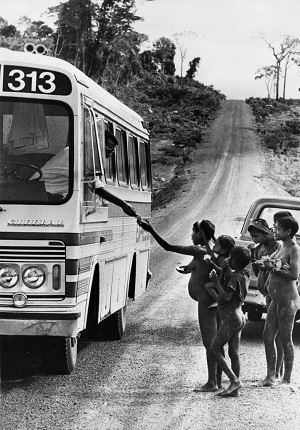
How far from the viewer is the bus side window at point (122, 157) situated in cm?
988

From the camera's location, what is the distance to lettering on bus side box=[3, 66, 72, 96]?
23.9 ft

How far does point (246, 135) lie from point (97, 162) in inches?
2266

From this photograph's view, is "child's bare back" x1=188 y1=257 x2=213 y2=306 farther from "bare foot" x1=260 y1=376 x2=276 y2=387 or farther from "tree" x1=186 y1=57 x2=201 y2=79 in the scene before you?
"tree" x1=186 y1=57 x2=201 y2=79

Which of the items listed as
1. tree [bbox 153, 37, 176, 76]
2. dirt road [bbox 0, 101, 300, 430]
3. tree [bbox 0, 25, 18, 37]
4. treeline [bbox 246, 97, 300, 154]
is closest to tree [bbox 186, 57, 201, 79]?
tree [bbox 153, 37, 176, 76]

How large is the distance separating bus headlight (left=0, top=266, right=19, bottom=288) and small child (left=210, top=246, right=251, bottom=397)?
170 centimetres

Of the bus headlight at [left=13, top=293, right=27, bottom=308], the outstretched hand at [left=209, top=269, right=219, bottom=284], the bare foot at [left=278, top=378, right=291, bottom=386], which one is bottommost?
the bare foot at [left=278, top=378, right=291, bottom=386]

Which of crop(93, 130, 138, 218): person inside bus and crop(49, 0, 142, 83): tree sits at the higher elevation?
crop(49, 0, 142, 83): tree

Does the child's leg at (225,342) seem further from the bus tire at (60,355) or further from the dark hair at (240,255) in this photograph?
the bus tire at (60,355)

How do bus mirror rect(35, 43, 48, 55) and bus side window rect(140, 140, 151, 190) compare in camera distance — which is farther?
bus side window rect(140, 140, 151, 190)

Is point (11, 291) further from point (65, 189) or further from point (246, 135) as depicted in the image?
point (246, 135)

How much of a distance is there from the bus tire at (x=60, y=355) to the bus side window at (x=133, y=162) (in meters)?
3.42

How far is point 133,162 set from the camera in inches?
443

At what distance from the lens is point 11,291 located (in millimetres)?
7062

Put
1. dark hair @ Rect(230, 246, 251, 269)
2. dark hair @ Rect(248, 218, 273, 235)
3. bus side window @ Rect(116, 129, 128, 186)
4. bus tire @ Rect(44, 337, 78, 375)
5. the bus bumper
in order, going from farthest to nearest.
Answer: bus side window @ Rect(116, 129, 128, 186) < dark hair @ Rect(248, 218, 273, 235) < bus tire @ Rect(44, 337, 78, 375) < dark hair @ Rect(230, 246, 251, 269) < the bus bumper
